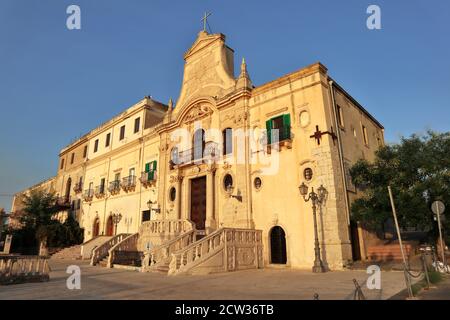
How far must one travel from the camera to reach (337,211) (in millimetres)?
14750

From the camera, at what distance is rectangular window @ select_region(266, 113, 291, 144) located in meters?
17.3

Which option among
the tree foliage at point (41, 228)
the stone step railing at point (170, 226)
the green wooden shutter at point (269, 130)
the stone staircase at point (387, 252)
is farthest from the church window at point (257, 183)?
the tree foliage at point (41, 228)

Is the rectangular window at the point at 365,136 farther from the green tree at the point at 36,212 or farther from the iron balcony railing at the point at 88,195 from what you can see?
the green tree at the point at 36,212

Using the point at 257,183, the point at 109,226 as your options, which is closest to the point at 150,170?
the point at 109,226

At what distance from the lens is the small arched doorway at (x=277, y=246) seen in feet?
53.5

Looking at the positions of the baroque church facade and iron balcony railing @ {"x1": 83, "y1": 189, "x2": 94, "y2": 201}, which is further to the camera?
iron balcony railing @ {"x1": 83, "y1": 189, "x2": 94, "y2": 201}

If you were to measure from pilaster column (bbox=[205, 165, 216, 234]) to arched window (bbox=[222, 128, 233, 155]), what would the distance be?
1.42 m

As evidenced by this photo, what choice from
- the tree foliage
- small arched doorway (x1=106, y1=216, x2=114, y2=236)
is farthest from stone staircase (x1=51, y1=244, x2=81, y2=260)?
small arched doorway (x1=106, y1=216, x2=114, y2=236)

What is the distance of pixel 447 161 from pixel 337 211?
5696mm

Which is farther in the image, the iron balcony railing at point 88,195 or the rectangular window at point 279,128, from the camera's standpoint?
the iron balcony railing at point 88,195

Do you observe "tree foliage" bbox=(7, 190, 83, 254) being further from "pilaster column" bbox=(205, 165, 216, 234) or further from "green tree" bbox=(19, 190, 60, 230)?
"pilaster column" bbox=(205, 165, 216, 234)

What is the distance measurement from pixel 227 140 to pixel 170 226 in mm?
6633

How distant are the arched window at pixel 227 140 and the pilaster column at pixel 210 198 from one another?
56.0 inches

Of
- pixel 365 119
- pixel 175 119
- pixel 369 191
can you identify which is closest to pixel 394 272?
pixel 369 191
